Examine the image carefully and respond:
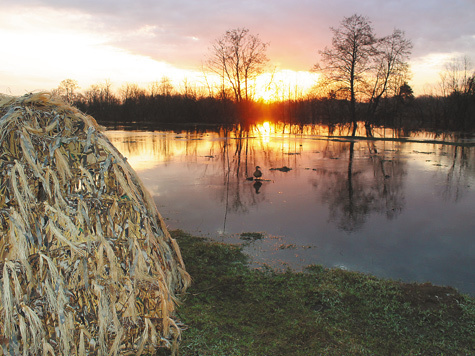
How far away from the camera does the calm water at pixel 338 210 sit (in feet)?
19.9

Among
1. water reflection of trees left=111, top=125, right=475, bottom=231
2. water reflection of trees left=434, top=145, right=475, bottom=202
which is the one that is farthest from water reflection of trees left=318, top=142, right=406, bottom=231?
water reflection of trees left=434, top=145, right=475, bottom=202

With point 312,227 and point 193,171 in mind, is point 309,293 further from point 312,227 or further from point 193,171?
point 193,171

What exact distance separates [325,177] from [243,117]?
45.2m

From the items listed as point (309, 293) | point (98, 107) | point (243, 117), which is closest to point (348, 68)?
point (243, 117)

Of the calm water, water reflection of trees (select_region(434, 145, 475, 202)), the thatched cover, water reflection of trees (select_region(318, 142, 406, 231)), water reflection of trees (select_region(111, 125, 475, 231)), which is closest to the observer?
the thatched cover

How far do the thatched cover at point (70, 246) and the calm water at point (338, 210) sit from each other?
271 centimetres

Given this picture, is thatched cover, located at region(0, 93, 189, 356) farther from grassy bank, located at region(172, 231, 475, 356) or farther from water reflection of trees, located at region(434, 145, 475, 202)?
water reflection of trees, located at region(434, 145, 475, 202)

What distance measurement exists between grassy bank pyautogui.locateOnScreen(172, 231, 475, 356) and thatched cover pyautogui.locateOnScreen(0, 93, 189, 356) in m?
0.62

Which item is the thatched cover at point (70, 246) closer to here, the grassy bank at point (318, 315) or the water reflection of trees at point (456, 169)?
the grassy bank at point (318, 315)

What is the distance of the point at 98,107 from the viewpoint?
9225 cm

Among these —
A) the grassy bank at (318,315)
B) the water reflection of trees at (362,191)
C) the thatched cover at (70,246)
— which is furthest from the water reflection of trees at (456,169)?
the thatched cover at (70,246)

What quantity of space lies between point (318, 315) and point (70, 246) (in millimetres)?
2862

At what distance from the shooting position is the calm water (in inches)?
239

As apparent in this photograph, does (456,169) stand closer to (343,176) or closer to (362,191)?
(343,176)
